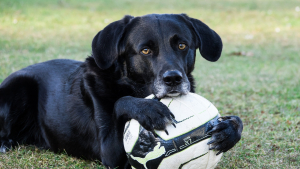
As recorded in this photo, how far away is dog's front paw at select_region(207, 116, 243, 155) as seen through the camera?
2.67 meters

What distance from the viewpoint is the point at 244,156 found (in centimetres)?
362

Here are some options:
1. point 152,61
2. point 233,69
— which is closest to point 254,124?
point 152,61

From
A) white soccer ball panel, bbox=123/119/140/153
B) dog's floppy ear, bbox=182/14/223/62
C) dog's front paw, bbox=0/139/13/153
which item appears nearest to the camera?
white soccer ball panel, bbox=123/119/140/153

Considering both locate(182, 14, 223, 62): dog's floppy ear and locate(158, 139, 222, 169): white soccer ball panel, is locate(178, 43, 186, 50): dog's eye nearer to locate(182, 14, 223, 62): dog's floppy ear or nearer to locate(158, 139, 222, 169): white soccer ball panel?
locate(182, 14, 223, 62): dog's floppy ear

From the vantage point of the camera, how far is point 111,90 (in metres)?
3.39

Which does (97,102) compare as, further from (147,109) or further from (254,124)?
(254,124)

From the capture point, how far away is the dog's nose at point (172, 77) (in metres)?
2.95

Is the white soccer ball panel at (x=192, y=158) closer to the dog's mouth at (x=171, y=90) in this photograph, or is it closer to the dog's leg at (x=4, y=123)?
the dog's mouth at (x=171, y=90)

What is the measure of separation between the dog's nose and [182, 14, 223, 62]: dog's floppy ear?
758 mm

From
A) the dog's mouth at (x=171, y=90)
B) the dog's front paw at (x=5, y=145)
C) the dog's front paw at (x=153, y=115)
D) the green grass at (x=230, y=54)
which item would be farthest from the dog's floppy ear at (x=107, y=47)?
the dog's front paw at (x=5, y=145)

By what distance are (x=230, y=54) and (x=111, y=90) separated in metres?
8.28

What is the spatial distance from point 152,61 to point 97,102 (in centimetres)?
66

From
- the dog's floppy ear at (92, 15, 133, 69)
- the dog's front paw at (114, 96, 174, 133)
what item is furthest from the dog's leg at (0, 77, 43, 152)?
the dog's front paw at (114, 96, 174, 133)

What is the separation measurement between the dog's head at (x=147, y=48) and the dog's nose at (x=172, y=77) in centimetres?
8
